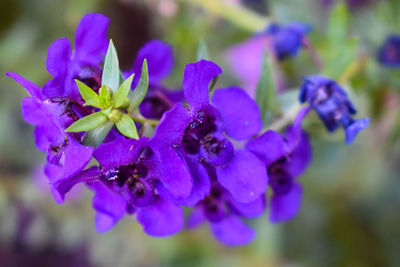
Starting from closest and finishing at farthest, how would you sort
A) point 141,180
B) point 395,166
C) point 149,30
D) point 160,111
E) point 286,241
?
point 141,180 → point 160,111 → point 286,241 → point 395,166 → point 149,30

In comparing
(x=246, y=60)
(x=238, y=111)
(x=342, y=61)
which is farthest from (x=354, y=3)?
(x=238, y=111)

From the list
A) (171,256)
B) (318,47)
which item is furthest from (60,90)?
(171,256)

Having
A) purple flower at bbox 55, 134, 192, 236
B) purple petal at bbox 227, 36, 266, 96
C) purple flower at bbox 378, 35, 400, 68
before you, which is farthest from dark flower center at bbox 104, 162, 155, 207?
purple petal at bbox 227, 36, 266, 96

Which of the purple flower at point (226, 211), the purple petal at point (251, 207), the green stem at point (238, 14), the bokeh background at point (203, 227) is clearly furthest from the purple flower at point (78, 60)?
the bokeh background at point (203, 227)

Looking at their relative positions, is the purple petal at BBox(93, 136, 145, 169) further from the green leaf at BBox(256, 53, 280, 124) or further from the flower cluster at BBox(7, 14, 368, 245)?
the green leaf at BBox(256, 53, 280, 124)

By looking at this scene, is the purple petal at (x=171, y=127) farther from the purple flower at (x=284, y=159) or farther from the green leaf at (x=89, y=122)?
the purple flower at (x=284, y=159)

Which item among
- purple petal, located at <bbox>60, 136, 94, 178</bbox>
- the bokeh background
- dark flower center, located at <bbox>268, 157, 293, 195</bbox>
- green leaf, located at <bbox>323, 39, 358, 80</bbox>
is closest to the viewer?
purple petal, located at <bbox>60, 136, 94, 178</bbox>

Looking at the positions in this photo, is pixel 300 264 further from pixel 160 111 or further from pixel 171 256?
pixel 160 111
